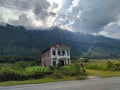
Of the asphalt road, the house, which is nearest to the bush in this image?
the asphalt road

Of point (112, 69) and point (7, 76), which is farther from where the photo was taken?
point (112, 69)

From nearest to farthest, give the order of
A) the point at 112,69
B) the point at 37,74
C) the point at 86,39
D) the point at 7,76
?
1. the point at 7,76
2. the point at 37,74
3. the point at 112,69
4. the point at 86,39

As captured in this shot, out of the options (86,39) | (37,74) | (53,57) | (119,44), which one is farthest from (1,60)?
(37,74)

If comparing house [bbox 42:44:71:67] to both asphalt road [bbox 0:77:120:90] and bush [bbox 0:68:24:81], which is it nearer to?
bush [bbox 0:68:24:81]

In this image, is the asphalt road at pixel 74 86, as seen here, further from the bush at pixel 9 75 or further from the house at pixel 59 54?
the house at pixel 59 54

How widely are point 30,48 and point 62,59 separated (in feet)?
229

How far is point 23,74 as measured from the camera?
28.7m

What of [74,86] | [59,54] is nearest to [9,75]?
[74,86]

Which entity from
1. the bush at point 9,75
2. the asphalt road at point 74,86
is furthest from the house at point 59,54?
the asphalt road at point 74,86

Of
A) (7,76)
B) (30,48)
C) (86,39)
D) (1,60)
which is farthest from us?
(30,48)

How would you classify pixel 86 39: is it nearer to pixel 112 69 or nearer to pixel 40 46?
pixel 112 69

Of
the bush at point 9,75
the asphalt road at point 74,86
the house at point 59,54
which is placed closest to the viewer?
the asphalt road at point 74,86

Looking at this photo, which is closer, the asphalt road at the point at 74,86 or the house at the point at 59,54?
the asphalt road at the point at 74,86

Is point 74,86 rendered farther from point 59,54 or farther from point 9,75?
point 59,54
